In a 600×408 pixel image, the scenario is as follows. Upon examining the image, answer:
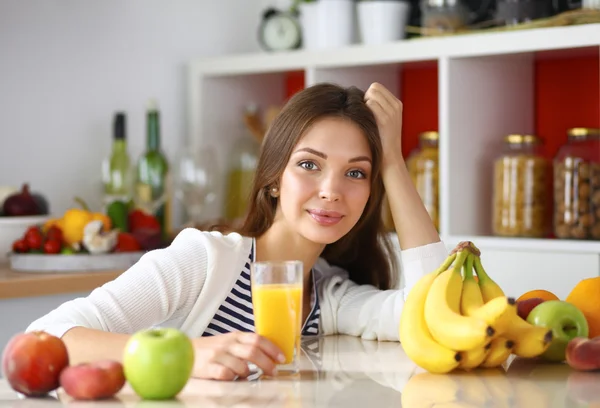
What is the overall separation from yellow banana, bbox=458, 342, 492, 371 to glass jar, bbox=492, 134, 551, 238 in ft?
4.72

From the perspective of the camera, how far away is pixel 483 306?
1.29m

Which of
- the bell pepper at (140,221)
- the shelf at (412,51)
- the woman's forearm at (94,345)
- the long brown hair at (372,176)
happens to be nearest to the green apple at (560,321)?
the long brown hair at (372,176)

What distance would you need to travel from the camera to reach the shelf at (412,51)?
2.57 m

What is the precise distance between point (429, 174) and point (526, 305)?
149 cm

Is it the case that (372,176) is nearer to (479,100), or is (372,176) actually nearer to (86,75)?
(479,100)

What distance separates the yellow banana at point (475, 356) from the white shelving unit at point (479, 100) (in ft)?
4.27

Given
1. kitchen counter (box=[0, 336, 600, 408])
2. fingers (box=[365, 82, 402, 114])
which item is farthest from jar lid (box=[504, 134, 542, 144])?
kitchen counter (box=[0, 336, 600, 408])

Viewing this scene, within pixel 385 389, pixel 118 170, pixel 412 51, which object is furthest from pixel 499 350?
pixel 118 170

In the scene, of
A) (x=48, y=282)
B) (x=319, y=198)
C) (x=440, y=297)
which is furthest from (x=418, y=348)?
(x=48, y=282)

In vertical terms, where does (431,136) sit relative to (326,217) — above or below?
above

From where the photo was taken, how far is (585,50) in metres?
2.70

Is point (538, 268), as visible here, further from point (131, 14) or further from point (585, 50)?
point (131, 14)

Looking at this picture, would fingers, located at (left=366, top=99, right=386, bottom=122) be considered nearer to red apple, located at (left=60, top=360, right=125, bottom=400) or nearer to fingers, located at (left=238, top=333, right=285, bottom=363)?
fingers, located at (left=238, top=333, right=285, bottom=363)

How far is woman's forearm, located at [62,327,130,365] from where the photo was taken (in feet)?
4.36
